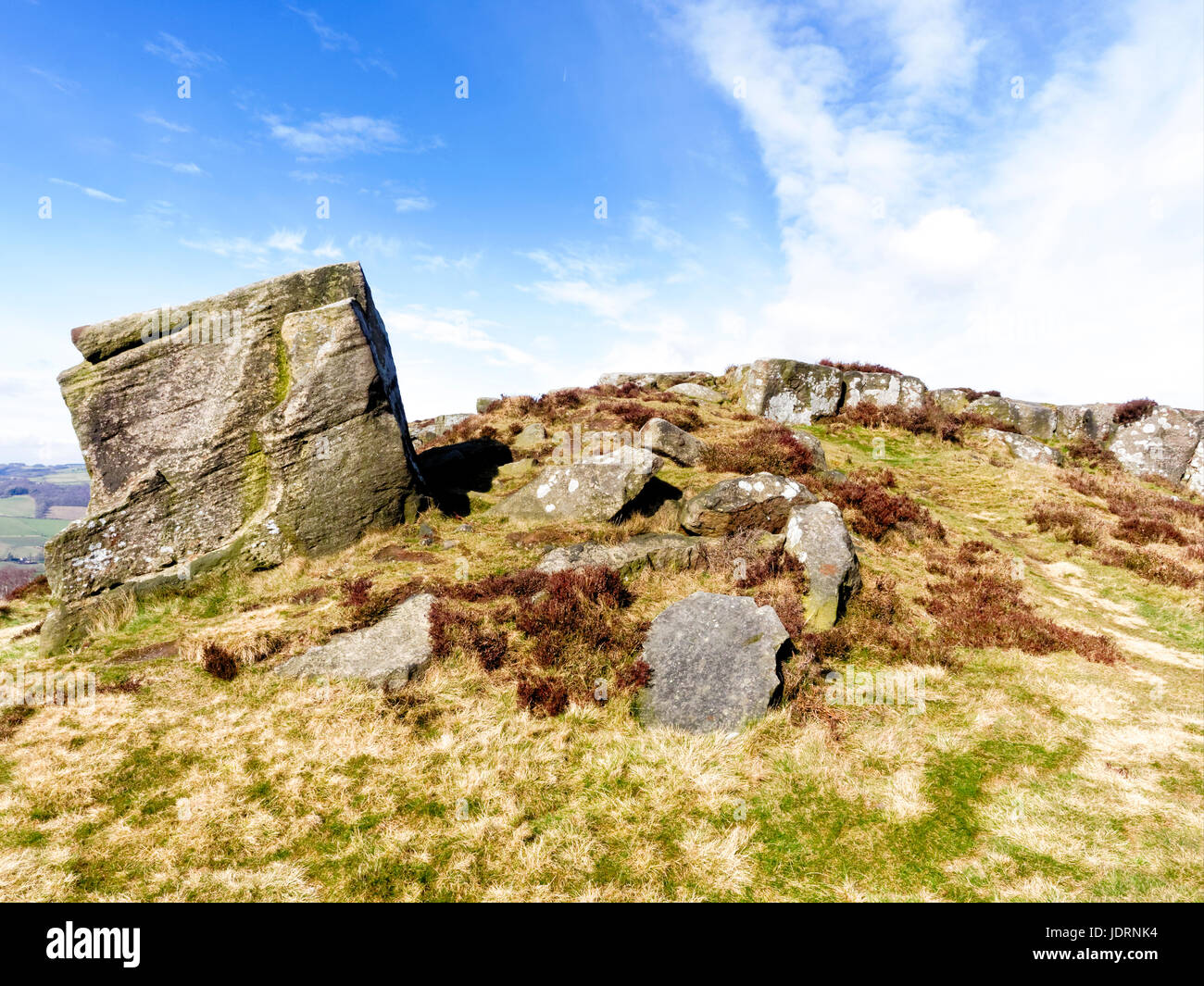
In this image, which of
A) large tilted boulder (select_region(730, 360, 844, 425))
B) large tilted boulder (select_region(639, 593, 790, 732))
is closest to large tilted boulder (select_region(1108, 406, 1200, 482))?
large tilted boulder (select_region(730, 360, 844, 425))

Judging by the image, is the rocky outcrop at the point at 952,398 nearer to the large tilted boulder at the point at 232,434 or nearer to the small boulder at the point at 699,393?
the small boulder at the point at 699,393

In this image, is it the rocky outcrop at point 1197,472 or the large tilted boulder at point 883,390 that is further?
the large tilted boulder at point 883,390

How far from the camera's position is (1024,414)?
2525cm

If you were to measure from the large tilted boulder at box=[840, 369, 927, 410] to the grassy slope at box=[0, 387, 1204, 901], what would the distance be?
1876cm

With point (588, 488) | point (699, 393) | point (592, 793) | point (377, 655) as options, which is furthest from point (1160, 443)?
point (377, 655)

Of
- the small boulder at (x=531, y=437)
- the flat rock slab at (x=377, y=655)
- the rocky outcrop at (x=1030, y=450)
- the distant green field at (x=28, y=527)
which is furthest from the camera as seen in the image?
the distant green field at (x=28, y=527)

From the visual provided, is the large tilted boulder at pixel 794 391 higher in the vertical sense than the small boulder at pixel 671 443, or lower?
higher

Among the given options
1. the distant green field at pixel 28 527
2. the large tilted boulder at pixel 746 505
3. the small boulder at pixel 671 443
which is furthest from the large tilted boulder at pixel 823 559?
the distant green field at pixel 28 527

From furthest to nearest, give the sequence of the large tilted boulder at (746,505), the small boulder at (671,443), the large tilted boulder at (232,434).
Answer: the small boulder at (671,443) → the large tilted boulder at (746,505) → the large tilted boulder at (232,434)

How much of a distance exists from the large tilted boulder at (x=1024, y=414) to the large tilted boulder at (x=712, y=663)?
23.9 meters

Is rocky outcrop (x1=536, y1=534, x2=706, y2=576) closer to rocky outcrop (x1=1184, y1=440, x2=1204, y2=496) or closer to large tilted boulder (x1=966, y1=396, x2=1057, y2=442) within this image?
large tilted boulder (x1=966, y1=396, x2=1057, y2=442)

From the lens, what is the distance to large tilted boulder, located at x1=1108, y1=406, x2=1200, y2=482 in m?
22.0

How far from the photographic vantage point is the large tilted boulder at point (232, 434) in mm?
12570
